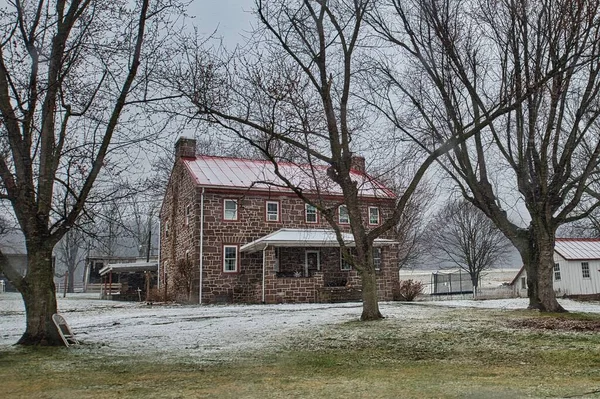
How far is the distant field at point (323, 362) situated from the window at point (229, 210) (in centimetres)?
1555

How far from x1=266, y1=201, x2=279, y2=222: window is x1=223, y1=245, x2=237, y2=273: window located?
99.6 inches

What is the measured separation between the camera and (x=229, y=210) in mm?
28312

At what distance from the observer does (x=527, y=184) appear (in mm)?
15578

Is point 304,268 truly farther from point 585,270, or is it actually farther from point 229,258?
point 585,270

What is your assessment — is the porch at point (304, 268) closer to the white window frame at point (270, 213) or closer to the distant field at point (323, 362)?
the white window frame at point (270, 213)

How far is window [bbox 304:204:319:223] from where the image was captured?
29.8 m

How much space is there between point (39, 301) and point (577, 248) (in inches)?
1352

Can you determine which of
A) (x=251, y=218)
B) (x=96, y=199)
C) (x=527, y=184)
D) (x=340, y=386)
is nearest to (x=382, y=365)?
(x=340, y=386)

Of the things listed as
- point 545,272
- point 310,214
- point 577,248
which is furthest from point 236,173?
point 577,248

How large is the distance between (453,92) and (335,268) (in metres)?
15.3

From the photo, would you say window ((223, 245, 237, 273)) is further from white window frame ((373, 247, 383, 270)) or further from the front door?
white window frame ((373, 247, 383, 270))

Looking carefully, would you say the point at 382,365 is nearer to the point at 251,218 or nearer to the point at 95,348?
the point at 95,348

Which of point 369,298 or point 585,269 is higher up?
point 585,269

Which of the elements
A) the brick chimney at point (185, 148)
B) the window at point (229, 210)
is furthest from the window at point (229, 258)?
the brick chimney at point (185, 148)
